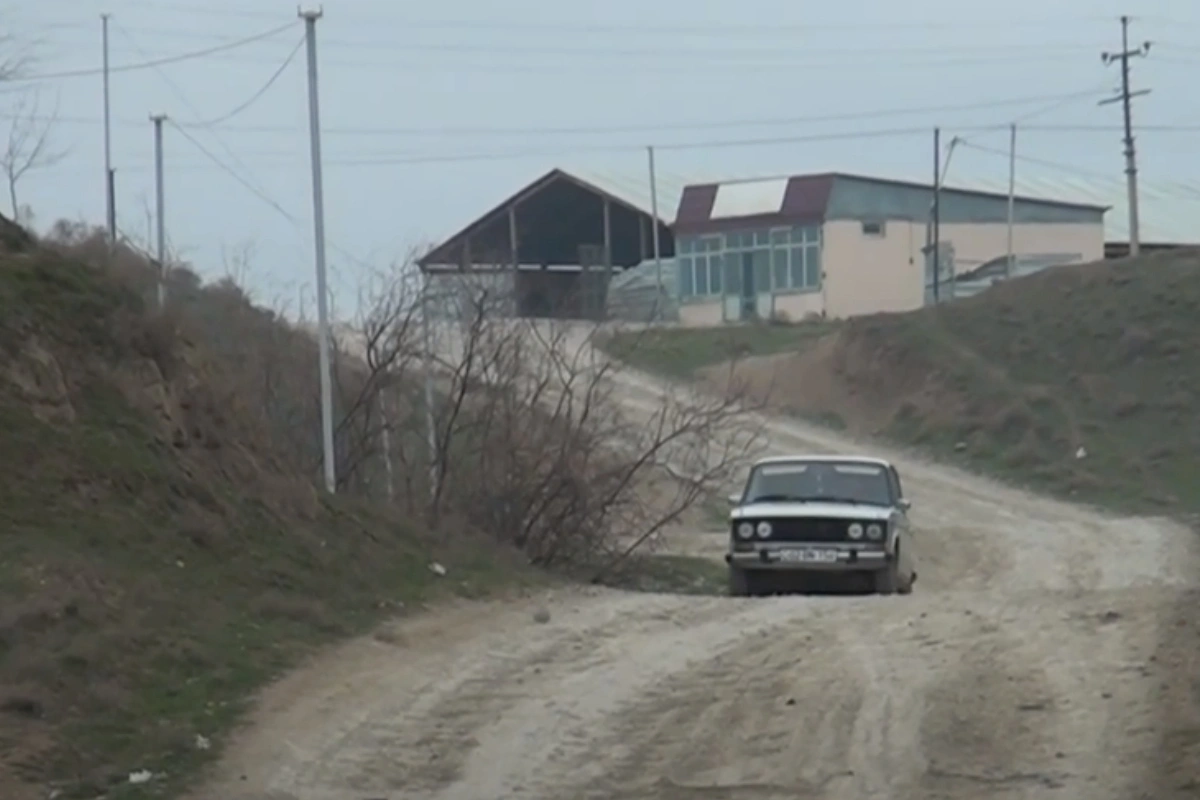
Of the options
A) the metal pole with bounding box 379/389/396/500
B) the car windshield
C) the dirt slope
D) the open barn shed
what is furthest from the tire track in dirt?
the open barn shed

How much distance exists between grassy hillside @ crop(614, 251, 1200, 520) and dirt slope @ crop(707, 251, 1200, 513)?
5 cm

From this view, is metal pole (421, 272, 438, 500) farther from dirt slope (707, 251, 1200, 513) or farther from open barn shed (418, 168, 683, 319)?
open barn shed (418, 168, 683, 319)

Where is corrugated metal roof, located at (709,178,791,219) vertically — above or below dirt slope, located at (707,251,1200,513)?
above

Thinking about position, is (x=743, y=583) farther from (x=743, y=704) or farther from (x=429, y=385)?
(x=743, y=704)

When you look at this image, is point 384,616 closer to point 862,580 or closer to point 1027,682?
point 1027,682

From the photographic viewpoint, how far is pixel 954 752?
1073 centimetres

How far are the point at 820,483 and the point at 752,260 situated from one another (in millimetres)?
48487

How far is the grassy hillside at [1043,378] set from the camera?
46.6 m

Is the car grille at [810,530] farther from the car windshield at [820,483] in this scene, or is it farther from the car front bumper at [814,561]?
the car windshield at [820,483]

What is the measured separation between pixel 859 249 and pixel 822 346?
1337cm

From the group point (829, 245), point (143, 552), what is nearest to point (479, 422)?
point (143, 552)

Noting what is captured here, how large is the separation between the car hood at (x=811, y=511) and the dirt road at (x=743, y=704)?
354 cm

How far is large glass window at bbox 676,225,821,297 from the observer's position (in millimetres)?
70312

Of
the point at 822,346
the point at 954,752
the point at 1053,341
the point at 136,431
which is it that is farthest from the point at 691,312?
the point at 954,752
